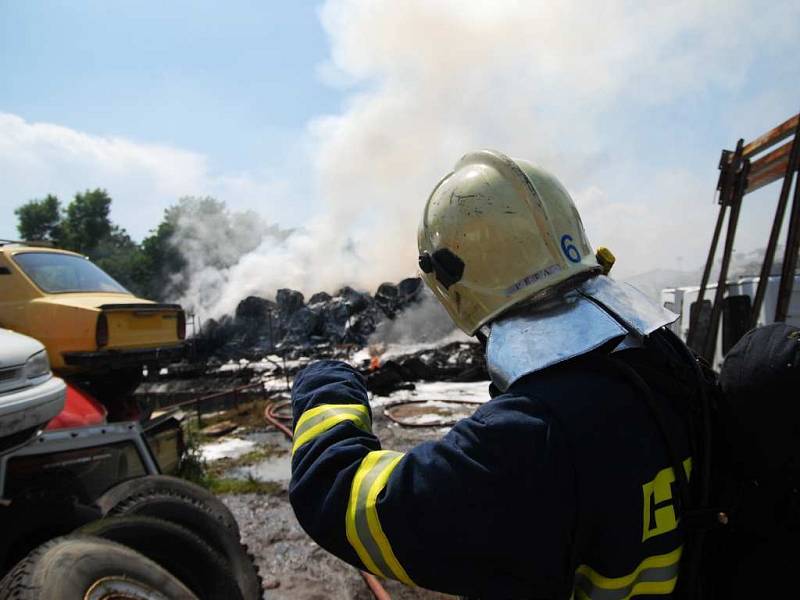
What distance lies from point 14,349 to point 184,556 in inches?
52.8

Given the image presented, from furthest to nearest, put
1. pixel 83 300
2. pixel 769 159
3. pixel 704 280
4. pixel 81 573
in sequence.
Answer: pixel 704 280 → pixel 769 159 → pixel 83 300 → pixel 81 573

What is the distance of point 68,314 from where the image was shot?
445 cm

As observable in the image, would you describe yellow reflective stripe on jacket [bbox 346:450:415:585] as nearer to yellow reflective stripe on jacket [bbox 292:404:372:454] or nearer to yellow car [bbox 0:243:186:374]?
yellow reflective stripe on jacket [bbox 292:404:372:454]

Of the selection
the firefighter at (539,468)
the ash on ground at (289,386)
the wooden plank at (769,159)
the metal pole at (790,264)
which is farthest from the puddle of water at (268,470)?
the wooden plank at (769,159)

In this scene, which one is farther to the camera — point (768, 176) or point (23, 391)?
point (768, 176)

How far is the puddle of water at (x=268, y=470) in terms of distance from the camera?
5656mm

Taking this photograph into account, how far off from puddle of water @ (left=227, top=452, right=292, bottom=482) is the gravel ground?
1.43 feet

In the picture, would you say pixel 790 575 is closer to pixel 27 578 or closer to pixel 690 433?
pixel 690 433

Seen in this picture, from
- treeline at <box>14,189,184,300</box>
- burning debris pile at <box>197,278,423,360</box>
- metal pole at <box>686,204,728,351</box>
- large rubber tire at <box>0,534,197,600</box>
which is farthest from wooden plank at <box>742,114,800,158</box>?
treeline at <box>14,189,184,300</box>

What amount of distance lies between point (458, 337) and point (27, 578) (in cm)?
1413

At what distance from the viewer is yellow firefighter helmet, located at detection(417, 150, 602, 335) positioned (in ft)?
3.94

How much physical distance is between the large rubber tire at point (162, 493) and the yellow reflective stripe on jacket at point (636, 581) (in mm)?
2819

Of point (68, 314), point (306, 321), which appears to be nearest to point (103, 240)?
point (306, 321)

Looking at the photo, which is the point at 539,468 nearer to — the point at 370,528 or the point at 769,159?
the point at 370,528
